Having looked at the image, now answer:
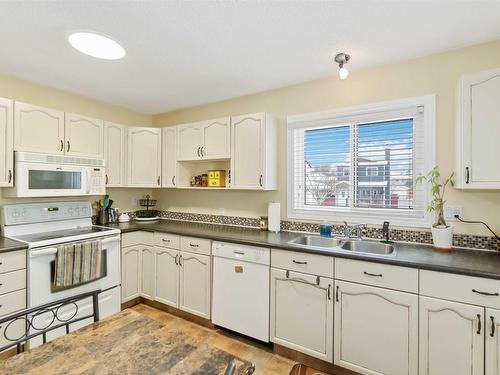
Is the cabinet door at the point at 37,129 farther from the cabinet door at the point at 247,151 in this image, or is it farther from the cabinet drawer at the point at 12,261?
the cabinet door at the point at 247,151

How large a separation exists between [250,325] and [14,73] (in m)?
3.10

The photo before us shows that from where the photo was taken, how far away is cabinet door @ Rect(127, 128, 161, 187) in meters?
3.25

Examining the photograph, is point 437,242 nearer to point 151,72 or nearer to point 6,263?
point 151,72

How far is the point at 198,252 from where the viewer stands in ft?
8.33

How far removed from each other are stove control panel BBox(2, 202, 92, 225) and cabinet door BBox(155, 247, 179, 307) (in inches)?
37.4

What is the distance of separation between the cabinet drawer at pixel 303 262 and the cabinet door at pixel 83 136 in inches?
88.8

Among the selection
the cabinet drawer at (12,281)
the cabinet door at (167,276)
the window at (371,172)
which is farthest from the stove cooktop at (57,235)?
the window at (371,172)

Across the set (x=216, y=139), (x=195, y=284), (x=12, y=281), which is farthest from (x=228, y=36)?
(x=12, y=281)

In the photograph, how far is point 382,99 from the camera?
2279mm

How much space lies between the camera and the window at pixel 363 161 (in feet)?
7.14

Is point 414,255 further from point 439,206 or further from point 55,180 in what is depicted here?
point 55,180

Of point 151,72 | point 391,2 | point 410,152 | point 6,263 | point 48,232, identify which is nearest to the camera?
point 391,2

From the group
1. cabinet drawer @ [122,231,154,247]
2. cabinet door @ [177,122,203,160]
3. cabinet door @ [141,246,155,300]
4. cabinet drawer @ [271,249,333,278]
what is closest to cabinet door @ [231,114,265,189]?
cabinet door @ [177,122,203,160]

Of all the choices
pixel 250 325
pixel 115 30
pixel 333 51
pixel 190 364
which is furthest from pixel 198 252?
pixel 333 51
